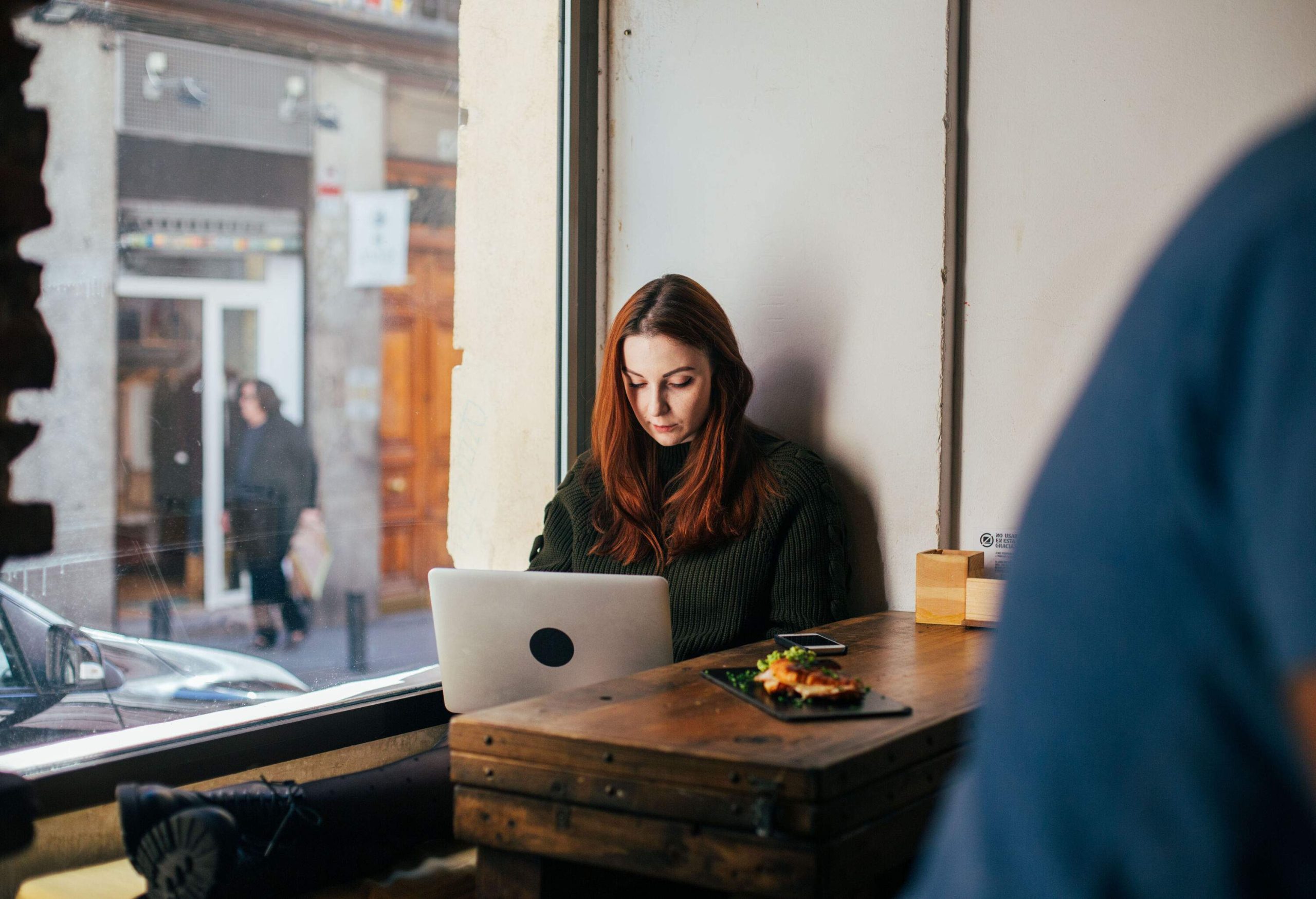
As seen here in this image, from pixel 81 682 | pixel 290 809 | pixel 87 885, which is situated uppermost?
pixel 81 682

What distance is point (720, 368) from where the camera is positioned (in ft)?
8.24

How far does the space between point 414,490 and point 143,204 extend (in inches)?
81.5

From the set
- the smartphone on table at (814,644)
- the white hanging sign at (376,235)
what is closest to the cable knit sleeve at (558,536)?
the smartphone on table at (814,644)

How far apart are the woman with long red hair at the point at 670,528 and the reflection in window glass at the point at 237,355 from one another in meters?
0.51

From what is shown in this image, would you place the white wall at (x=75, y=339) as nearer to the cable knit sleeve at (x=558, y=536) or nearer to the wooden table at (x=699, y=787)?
the cable knit sleeve at (x=558, y=536)

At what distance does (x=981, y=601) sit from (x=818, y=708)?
76 centimetres

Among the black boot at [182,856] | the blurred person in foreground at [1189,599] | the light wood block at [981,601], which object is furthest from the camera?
the light wood block at [981,601]


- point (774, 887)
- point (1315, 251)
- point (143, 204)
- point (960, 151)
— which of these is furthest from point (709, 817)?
point (143, 204)

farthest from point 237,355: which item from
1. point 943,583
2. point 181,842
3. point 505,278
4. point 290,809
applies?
point 943,583

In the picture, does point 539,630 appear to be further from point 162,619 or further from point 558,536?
point 162,619

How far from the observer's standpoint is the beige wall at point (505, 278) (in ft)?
9.69

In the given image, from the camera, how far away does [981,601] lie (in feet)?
6.87

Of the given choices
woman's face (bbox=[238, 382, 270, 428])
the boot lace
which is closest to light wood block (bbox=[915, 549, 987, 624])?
the boot lace

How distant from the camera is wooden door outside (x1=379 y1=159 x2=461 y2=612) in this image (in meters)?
3.51
